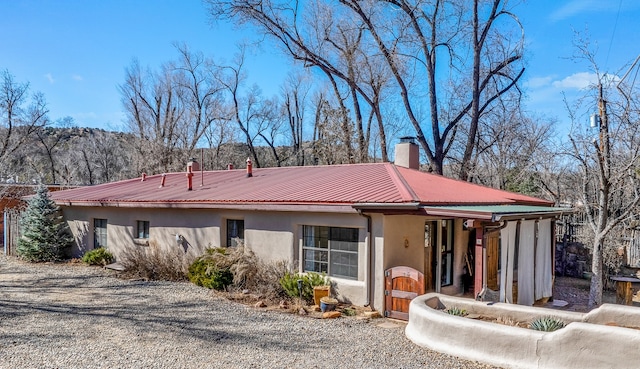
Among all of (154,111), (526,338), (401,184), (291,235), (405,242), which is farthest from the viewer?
(154,111)

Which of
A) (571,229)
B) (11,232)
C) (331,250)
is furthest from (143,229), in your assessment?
(571,229)

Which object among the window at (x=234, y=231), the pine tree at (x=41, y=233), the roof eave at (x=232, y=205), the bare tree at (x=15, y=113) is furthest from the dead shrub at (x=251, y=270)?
the bare tree at (x=15, y=113)

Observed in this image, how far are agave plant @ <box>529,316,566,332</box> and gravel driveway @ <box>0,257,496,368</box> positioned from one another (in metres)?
1.06

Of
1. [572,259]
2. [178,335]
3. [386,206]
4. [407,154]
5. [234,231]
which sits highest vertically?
[407,154]

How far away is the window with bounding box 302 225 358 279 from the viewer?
958 cm

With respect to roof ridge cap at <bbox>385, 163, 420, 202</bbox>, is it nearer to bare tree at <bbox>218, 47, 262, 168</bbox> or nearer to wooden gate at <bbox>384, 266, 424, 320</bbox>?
wooden gate at <bbox>384, 266, 424, 320</bbox>

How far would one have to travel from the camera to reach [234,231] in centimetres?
1218

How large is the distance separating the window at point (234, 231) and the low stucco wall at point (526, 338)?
19.1ft

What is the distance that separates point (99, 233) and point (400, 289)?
11.7 meters

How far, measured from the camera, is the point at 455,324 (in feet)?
21.2

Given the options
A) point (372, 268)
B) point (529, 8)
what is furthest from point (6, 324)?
point (529, 8)

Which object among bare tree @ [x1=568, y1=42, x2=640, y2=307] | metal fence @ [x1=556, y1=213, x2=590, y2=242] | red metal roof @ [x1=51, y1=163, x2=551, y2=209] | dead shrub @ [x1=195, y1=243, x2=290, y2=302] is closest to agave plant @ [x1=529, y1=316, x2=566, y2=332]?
red metal roof @ [x1=51, y1=163, x2=551, y2=209]

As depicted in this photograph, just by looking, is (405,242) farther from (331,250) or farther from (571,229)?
(571,229)

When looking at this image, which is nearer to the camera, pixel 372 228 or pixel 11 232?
pixel 372 228
